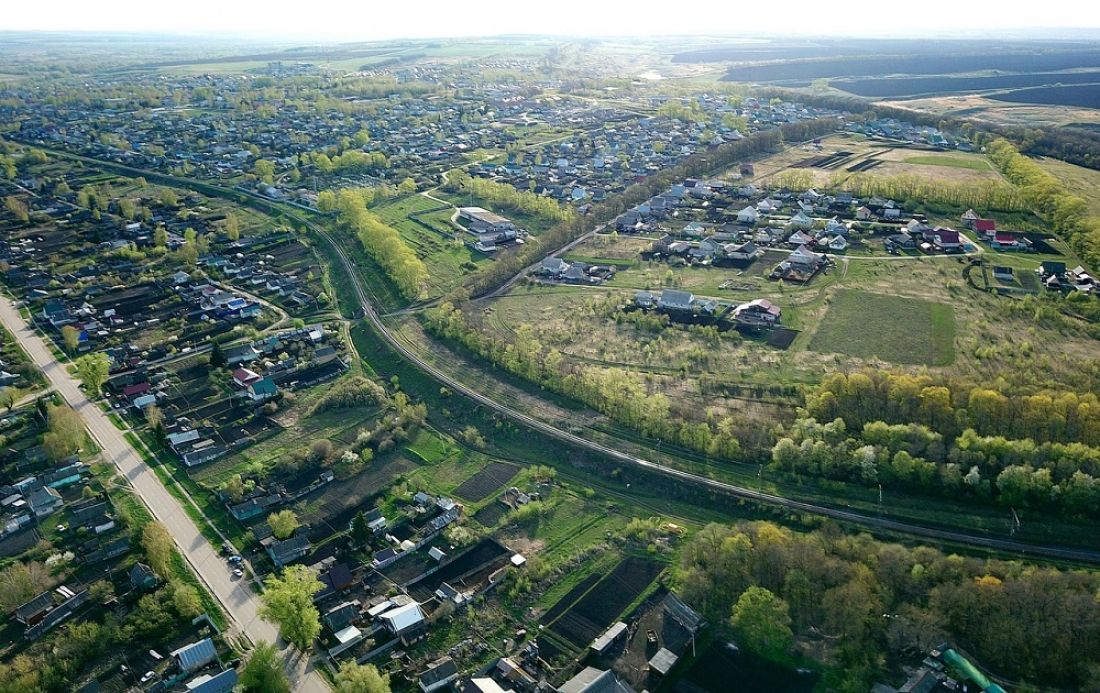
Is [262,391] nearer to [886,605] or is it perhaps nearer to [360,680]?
[360,680]

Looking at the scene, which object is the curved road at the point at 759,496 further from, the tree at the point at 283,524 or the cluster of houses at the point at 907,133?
the cluster of houses at the point at 907,133

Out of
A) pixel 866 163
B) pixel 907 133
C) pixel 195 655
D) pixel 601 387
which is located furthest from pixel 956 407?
pixel 907 133

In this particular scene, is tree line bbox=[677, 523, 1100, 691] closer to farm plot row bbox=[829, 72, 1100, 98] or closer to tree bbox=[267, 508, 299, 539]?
tree bbox=[267, 508, 299, 539]

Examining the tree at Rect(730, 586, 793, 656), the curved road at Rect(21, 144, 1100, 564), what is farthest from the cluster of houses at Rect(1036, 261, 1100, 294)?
the tree at Rect(730, 586, 793, 656)

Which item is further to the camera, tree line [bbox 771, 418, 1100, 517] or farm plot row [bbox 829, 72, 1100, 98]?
farm plot row [bbox 829, 72, 1100, 98]

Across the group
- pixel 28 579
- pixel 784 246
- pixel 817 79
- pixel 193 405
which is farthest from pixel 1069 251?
pixel 817 79
